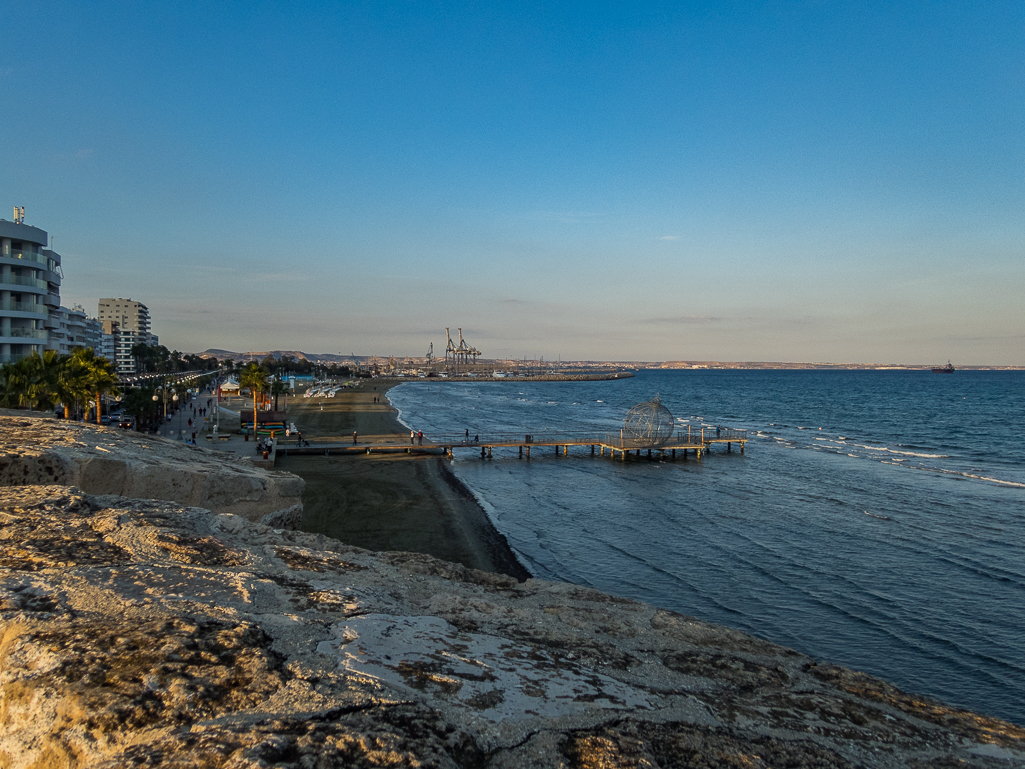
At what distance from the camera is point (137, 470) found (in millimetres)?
11008

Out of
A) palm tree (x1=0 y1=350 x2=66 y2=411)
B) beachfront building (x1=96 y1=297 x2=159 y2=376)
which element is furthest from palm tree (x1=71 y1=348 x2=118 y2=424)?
beachfront building (x1=96 y1=297 x2=159 y2=376)

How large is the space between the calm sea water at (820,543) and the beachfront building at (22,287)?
30592 millimetres

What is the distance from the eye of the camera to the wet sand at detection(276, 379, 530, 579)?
24.2 meters

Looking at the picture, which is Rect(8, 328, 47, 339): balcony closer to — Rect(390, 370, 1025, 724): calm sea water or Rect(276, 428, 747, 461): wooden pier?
Rect(276, 428, 747, 461): wooden pier

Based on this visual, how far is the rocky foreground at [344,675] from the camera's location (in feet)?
13.1

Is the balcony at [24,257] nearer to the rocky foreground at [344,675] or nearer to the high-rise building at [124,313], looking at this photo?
the rocky foreground at [344,675]

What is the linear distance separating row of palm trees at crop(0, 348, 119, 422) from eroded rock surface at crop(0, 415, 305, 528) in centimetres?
2142

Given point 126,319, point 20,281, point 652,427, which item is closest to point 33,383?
point 20,281

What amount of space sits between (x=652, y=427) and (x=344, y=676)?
4799cm

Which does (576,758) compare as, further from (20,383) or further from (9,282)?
(9,282)

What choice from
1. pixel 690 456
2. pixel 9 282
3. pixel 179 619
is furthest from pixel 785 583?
pixel 9 282

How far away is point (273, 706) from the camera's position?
4.29 metres

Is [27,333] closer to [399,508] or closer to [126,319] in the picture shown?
[399,508]

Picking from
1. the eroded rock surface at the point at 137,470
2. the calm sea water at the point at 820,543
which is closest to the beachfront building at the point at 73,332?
the calm sea water at the point at 820,543
